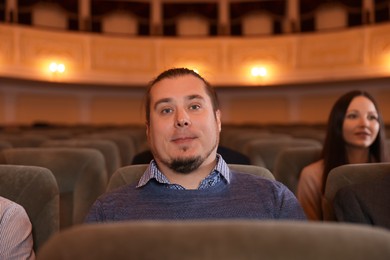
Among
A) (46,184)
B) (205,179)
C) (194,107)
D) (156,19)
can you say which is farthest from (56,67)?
(205,179)

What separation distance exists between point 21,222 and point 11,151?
117 cm

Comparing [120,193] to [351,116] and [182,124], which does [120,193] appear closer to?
[182,124]

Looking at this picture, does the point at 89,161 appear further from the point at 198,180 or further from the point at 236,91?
the point at 236,91

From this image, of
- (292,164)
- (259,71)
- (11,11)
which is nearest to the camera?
(292,164)

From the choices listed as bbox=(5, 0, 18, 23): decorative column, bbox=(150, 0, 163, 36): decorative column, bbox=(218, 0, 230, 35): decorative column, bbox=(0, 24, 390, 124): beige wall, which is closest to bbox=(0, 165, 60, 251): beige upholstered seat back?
bbox=(0, 24, 390, 124): beige wall

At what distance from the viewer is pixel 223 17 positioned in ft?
39.5

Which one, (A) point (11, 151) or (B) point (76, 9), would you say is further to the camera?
(B) point (76, 9)

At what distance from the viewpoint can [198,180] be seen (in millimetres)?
1330

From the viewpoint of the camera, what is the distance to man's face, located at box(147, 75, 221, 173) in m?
1.31

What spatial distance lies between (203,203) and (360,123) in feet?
4.49

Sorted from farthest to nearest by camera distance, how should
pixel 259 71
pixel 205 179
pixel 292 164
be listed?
1. pixel 259 71
2. pixel 292 164
3. pixel 205 179

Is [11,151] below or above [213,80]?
below

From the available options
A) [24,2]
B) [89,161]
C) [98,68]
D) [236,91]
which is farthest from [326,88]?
[89,161]

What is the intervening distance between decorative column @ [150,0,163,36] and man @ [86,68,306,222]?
1066 cm
